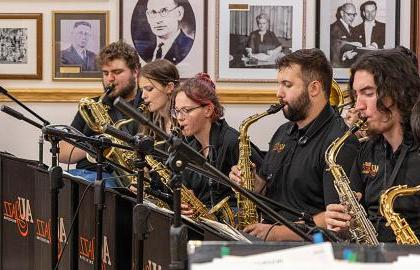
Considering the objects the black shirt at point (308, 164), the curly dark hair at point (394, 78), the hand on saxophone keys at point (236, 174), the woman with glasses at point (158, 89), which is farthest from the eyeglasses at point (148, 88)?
the curly dark hair at point (394, 78)

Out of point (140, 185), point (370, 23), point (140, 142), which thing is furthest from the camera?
point (370, 23)

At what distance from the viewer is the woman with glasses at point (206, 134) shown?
4.14m

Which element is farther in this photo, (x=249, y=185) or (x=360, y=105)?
(x=249, y=185)

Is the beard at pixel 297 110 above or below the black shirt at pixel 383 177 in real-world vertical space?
above

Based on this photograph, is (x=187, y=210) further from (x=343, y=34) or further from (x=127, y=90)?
(x=343, y=34)

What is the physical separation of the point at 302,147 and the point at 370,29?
8.17ft

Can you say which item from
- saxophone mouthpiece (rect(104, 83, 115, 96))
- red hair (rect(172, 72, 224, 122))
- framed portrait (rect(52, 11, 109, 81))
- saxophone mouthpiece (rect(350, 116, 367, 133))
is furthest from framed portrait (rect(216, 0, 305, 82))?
saxophone mouthpiece (rect(350, 116, 367, 133))

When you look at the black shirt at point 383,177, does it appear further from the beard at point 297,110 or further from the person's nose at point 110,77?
the person's nose at point 110,77

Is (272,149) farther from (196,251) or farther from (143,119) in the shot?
(196,251)

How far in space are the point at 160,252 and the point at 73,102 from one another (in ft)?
11.0

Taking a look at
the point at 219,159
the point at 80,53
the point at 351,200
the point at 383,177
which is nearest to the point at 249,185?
the point at 219,159

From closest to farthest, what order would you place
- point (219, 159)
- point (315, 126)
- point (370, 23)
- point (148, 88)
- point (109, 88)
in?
point (315, 126), point (219, 159), point (148, 88), point (109, 88), point (370, 23)

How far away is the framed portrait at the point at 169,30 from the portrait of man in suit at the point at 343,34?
953 mm

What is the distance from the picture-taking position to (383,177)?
3.15 meters
